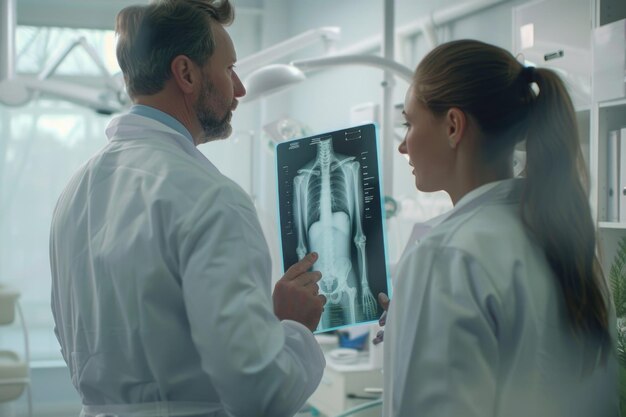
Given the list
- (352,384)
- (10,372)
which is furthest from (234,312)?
(10,372)

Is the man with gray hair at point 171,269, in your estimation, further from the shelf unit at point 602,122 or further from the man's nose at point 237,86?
the shelf unit at point 602,122

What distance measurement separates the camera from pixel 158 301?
0.92 m

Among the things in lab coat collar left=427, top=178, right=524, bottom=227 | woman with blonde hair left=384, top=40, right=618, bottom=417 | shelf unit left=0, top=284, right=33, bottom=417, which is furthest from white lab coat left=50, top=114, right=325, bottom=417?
shelf unit left=0, top=284, right=33, bottom=417

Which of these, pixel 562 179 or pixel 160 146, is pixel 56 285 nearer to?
pixel 160 146

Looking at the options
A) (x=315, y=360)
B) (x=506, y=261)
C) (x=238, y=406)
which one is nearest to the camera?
(x=506, y=261)

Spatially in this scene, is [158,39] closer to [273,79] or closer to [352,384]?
[273,79]

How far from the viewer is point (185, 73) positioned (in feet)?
3.48

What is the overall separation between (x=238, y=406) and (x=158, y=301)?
0.57 feet

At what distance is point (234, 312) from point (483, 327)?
0.30 m

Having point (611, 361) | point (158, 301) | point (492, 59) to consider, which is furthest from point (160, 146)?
point (611, 361)

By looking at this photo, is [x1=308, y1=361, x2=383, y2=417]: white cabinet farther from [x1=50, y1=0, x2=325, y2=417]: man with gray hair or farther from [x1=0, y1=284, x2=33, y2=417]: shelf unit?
[x1=50, y1=0, x2=325, y2=417]: man with gray hair

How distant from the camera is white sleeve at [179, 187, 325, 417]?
866 millimetres

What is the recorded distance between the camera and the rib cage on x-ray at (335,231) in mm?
1229

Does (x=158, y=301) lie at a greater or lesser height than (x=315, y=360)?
greater
